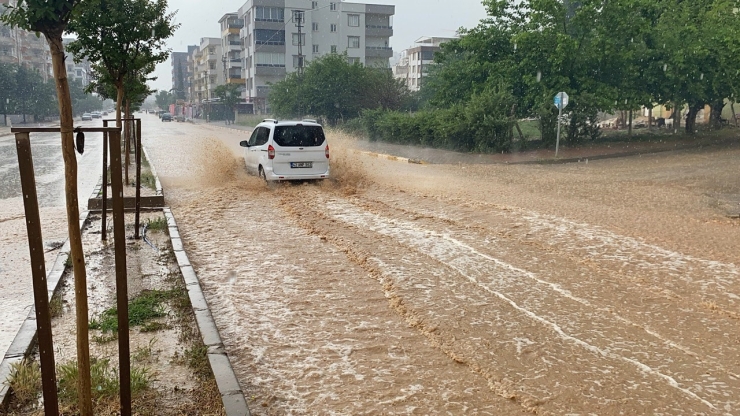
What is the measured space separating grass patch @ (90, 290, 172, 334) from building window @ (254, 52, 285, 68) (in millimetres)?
84365

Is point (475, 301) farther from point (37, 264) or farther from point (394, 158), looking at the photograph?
point (394, 158)

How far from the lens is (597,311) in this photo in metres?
6.20

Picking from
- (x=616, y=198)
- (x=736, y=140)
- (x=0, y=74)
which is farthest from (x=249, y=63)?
(x=616, y=198)

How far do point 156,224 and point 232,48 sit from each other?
341 feet

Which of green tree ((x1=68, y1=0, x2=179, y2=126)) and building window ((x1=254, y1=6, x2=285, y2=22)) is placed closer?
green tree ((x1=68, y1=0, x2=179, y2=126))

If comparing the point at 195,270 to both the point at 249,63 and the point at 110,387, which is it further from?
the point at 249,63

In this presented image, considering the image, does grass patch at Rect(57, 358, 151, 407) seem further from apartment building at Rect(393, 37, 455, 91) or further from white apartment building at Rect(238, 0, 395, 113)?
apartment building at Rect(393, 37, 455, 91)

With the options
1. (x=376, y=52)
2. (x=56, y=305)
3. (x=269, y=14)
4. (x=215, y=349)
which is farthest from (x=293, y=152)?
(x=376, y=52)

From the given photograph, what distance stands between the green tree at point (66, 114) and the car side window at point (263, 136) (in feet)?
40.0

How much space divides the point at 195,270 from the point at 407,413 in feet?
14.5

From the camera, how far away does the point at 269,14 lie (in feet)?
285

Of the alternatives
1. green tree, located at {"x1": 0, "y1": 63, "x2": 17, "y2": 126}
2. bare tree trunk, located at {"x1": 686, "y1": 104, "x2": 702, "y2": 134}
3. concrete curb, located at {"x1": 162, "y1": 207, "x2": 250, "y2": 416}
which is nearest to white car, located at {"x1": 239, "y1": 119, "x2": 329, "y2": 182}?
concrete curb, located at {"x1": 162, "y1": 207, "x2": 250, "y2": 416}

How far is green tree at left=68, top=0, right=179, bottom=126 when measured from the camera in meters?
11.9

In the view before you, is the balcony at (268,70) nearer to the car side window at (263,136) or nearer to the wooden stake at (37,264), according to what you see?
the car side window at (263,136)
